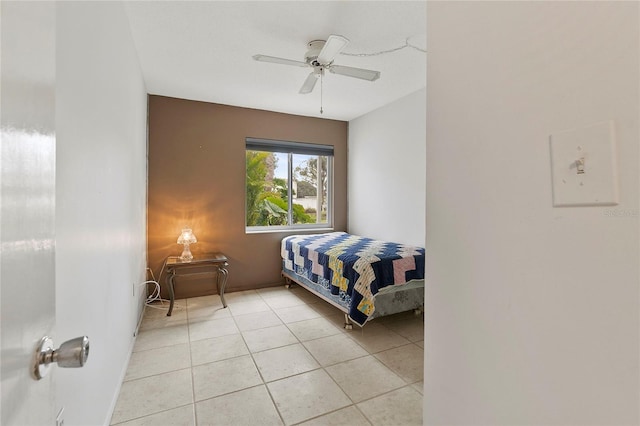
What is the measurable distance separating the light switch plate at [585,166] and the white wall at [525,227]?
1 centimetres

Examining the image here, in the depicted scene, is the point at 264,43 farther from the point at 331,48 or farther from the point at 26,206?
the point at 26,206

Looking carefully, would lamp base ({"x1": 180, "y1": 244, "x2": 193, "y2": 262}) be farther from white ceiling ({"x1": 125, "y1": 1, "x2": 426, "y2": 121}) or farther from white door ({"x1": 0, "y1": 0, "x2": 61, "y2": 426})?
white door ({"x1": 0, "y1": 0, "x2": 61, "y2": 426})

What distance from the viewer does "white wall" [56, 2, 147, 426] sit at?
1024 millimetres

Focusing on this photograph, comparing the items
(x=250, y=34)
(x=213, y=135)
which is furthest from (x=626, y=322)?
(x=213, y=135)

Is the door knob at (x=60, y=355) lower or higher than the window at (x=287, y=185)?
lower

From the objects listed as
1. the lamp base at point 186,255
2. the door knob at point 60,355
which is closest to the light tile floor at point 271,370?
the lamp base at point 186,255

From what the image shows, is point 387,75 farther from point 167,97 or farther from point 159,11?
point 167,97

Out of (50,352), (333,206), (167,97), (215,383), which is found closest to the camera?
(50,352)

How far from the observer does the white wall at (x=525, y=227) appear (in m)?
0.47

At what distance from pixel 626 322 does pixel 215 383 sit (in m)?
2.14

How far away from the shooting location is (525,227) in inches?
23.9

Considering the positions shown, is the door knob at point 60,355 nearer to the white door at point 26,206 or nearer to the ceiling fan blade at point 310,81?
the white door at point 26,206

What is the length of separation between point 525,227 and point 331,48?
6.43ft

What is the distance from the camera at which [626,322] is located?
46 cm
